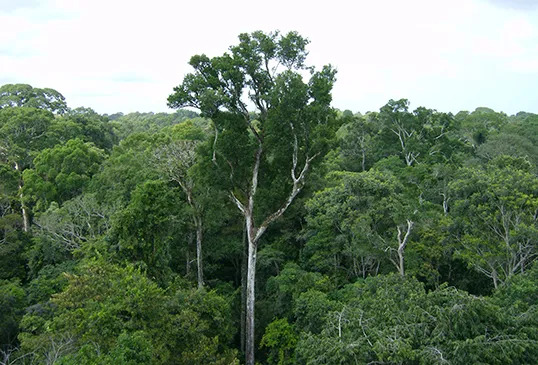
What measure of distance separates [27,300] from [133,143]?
9260 millimetres

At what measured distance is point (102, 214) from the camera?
16203 millimetres

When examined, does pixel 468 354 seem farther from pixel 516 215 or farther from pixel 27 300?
pixel 27 300

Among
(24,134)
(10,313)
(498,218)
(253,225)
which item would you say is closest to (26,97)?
(24,134)

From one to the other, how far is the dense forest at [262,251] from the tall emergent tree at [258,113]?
5 cm

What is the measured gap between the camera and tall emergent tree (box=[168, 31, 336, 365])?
12.3 meters

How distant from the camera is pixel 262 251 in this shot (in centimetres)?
1597

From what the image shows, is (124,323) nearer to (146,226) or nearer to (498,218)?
(146,226)

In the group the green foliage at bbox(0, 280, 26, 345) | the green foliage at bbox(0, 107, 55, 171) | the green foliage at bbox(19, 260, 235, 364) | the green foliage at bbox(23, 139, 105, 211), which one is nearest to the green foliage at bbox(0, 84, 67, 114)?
the green foliage at bbox(0, 107, 55, 171)

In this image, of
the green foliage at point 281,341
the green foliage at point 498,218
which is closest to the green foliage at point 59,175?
the green foliage at point 281,341

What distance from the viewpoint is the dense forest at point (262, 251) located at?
28.1 ft

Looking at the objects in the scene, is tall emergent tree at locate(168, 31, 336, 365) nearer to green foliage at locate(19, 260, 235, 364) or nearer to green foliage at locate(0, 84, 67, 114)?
green foliage at locate(19, 260, 235, 364)

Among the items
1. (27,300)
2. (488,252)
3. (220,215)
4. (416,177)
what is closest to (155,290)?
(220,215)

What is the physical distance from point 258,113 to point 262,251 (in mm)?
5415

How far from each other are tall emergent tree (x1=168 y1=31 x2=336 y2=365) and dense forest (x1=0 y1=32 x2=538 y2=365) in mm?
52
